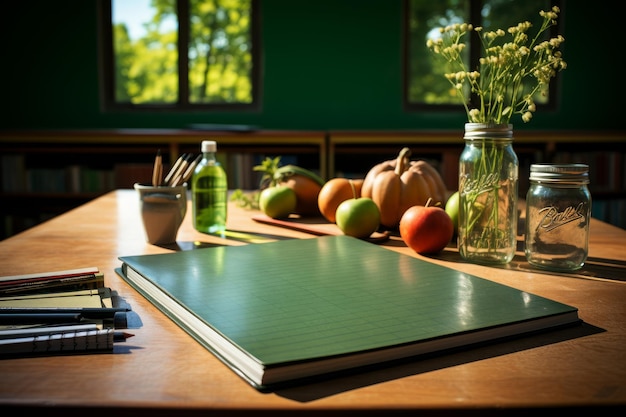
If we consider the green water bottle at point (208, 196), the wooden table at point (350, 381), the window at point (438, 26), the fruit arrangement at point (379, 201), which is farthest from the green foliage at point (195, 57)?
the wooden table at point (350, 381)

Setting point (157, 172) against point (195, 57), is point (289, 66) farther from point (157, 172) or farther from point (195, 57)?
point (157, 172)

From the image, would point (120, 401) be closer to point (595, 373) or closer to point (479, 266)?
point (595, 373)

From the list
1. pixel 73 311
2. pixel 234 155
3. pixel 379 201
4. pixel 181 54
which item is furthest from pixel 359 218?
pixel 181 54

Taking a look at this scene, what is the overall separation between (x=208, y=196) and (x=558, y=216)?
2.19 feet

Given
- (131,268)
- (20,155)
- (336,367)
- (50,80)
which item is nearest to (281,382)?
(336,367)

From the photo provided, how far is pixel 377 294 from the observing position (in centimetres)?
69

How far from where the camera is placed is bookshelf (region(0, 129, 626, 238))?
12.0ft

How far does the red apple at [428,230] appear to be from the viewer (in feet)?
3.27

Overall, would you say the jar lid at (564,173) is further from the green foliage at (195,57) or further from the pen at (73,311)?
the green foliage at (195,57)

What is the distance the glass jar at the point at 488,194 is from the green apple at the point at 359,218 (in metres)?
0.22

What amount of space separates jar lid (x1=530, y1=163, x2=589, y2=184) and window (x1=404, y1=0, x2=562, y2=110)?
3.38 metres

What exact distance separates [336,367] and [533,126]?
13.4 feet

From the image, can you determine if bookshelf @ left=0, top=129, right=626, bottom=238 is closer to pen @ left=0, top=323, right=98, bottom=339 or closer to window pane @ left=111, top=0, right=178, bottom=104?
window pane @ left=111, top=0, right=178, bottom=104

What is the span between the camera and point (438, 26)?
13.7 ft
